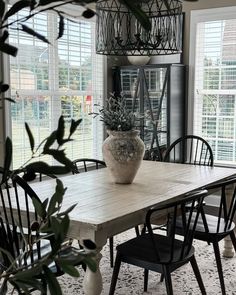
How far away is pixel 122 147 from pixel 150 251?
762 mm

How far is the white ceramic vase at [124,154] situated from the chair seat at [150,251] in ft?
1.54

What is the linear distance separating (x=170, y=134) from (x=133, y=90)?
0.66 m

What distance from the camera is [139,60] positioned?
4.88m

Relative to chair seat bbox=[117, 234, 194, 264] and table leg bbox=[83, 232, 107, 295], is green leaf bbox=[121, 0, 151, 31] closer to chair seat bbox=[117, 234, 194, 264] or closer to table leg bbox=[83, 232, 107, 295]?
table leg bbox=[83, 232, 107, 295]

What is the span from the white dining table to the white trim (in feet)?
3.88

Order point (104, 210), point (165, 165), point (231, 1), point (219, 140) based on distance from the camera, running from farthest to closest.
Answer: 1. point (219, 140)
2. point (231, 1)
3. point (165, 165)
4. point (104, 210)

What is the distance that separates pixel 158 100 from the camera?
15.5 ft

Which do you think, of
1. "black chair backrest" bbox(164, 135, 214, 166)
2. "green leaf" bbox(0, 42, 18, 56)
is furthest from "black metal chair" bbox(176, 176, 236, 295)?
"green leaf" bbox(0, 42, 18, 56)

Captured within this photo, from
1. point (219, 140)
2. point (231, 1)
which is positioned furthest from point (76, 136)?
point (231, 1)

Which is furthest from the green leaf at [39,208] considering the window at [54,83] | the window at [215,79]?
the window at [215,79]

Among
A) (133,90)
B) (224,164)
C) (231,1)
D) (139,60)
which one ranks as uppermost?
(231,1)

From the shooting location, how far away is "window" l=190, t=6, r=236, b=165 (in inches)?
179

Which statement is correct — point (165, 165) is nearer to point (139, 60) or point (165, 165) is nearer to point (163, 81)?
point (163, 81)

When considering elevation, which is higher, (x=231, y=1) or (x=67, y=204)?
(x=231, y=1)
